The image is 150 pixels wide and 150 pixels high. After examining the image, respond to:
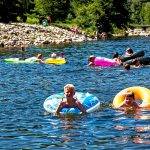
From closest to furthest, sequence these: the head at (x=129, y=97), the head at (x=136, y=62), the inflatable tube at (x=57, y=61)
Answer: the head at (x=129, y=97) < the head at (x=136, y=62) < the inflatable tube at (x=57, y=61)

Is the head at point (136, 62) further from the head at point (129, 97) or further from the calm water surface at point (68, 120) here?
the head at point (129, 97)

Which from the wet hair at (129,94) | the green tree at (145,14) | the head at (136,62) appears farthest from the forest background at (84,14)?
the wet hair at (129,94)

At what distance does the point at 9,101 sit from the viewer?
21.5 meters

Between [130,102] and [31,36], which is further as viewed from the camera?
[31,36]

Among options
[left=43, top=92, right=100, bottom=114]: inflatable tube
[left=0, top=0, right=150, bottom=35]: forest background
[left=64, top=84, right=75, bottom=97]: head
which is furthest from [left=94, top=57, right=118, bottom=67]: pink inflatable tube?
[left=0, top=0, right=150, bottom=35]: forest background

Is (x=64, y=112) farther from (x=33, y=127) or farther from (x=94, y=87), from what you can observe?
(x=94, y=87)

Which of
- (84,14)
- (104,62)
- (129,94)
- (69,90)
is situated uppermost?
(84,14)

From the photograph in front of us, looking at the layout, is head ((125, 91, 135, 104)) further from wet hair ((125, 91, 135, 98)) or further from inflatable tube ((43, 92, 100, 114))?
inflatable tube ((43, 92, 100, 114))

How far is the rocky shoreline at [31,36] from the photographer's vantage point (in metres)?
63.7

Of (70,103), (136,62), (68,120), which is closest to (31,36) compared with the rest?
(136,62)

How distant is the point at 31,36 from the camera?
67562 mm

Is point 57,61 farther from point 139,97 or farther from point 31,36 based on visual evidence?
point 31,36

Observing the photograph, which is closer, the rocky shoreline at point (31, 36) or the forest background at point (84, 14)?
the rocky shoreline at point (31, 36)

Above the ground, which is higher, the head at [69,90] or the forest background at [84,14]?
the forest background at [84,14]
